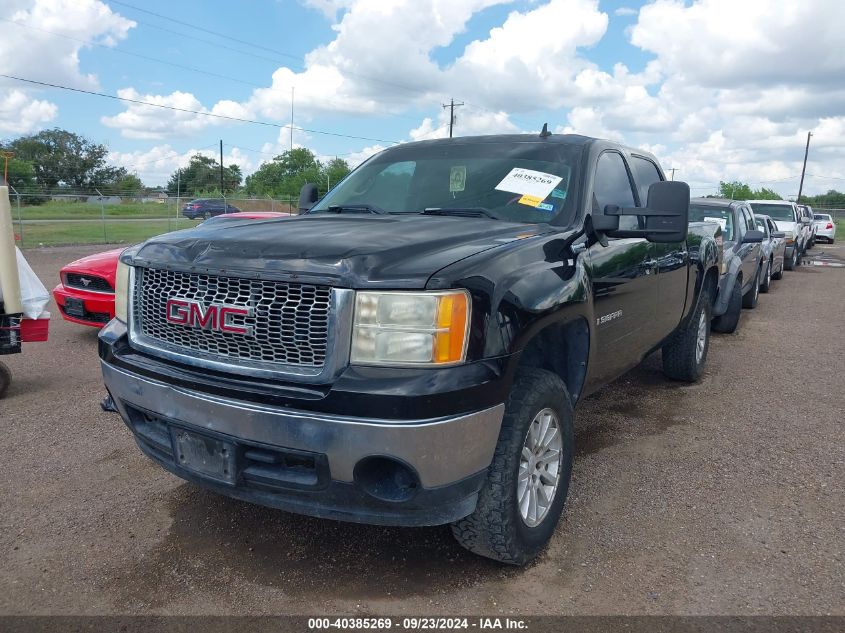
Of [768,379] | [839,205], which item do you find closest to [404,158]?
[768,379]

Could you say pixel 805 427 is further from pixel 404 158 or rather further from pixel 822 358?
pixel 404 158

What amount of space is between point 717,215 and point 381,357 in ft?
27.3

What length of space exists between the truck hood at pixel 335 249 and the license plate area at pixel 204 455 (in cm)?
66

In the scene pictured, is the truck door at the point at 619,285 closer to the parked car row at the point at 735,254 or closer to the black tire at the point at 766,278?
the parked car row at the point at 735,254

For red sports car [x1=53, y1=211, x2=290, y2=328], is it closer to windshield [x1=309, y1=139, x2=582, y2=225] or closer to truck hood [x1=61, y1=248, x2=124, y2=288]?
truck hood [x1=61, y1=248, x2=124, y2=288]

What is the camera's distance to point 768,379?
6.26m

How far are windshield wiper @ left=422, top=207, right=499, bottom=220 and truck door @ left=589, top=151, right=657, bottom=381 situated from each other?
1.84ft

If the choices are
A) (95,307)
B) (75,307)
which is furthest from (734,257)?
(75,307)

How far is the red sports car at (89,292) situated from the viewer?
22.1 ft

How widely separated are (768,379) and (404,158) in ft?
13.5

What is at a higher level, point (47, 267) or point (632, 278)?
point (632, 278)

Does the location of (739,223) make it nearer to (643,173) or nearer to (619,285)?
(643,173)

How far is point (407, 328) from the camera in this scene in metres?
2.36

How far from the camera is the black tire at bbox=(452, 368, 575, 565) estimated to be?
2.64m
